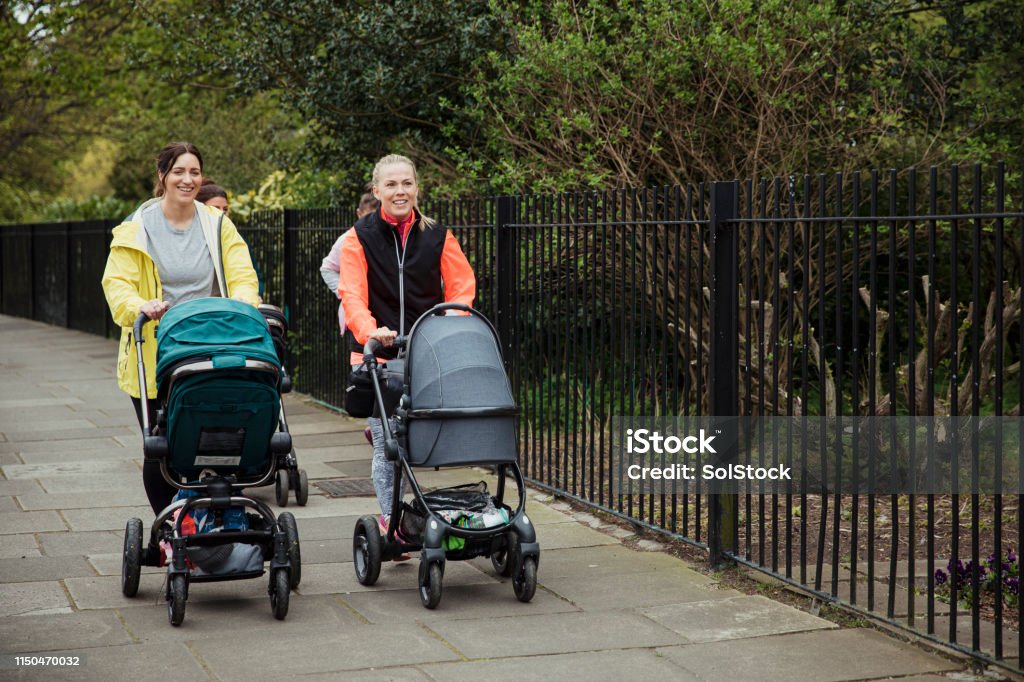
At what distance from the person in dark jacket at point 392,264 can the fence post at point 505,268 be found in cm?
204

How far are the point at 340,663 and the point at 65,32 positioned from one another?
78.1 ft

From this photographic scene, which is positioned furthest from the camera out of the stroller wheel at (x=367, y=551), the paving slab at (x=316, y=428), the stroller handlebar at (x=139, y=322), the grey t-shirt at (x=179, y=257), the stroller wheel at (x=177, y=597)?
the paving slab at (x=316, y=428)

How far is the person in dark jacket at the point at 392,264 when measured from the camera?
5.76 metres

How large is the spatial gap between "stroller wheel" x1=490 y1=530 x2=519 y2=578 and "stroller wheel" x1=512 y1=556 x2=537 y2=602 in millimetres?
69

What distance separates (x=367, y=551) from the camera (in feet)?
18.2

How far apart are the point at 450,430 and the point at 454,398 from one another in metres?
0.13

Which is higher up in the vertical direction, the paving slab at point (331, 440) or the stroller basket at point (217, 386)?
the stroller basket at point (217, 386)

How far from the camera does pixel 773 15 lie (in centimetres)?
938

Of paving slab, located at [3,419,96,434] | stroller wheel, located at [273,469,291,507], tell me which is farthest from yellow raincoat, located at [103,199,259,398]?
paving slab, located at [3,419,96,434]

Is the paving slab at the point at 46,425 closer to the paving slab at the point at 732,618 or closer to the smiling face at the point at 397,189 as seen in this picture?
the smiling face at the point at 397,189

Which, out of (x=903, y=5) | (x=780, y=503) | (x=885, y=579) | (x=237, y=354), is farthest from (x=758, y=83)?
(x=237, y=354)

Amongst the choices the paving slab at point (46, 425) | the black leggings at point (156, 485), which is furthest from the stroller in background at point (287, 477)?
the paving slab at point (46, 425)

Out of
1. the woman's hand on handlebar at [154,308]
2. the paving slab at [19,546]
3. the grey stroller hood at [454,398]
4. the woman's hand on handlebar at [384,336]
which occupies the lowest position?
the paving slab at [19,546]

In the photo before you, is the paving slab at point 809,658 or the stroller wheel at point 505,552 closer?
the paving slab at point 809,658
